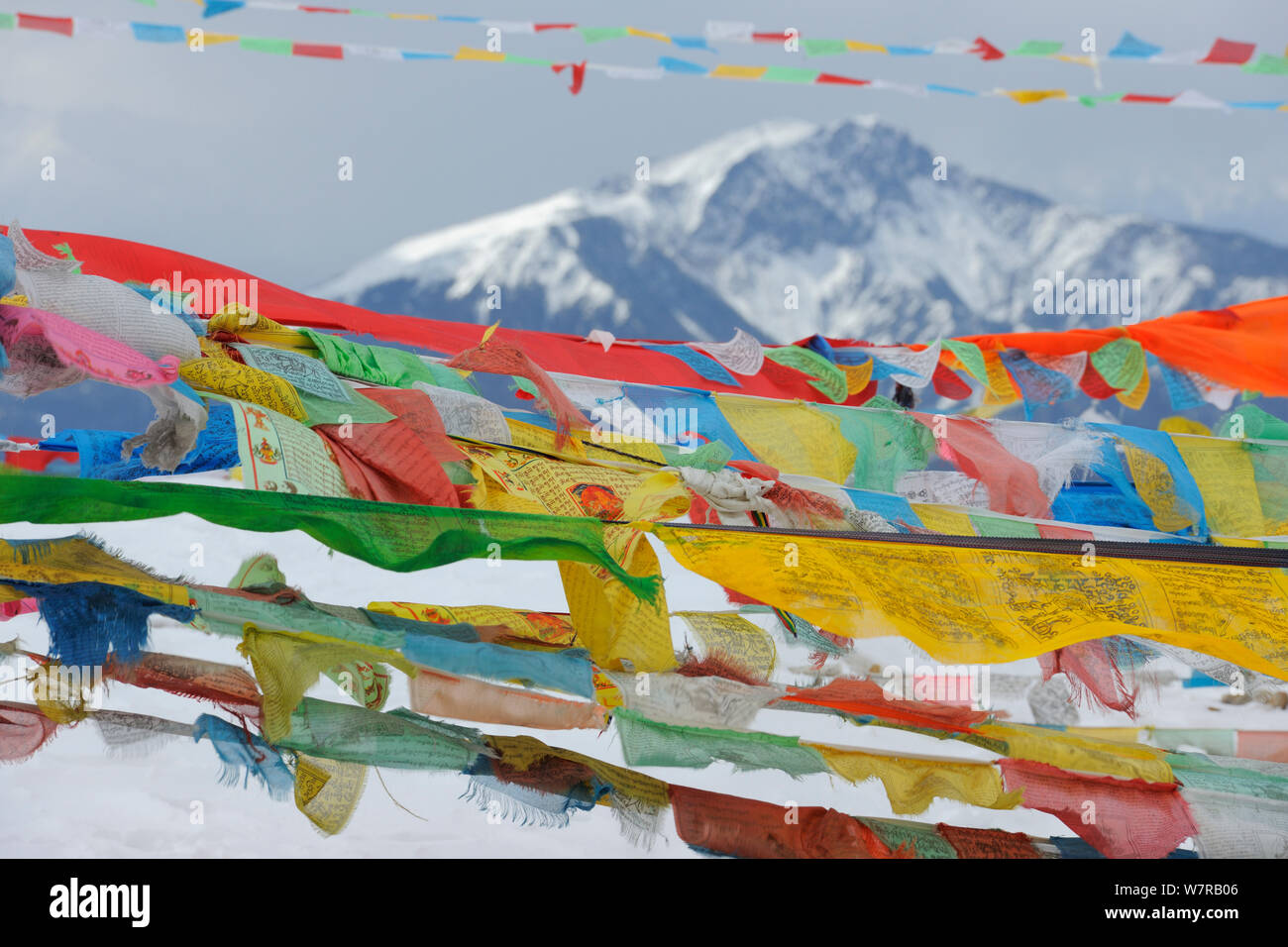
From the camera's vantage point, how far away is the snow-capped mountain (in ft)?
62.5

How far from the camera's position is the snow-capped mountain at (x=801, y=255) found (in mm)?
19062

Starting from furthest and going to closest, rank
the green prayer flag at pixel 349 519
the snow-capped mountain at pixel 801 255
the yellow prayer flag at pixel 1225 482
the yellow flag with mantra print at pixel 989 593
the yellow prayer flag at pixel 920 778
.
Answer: the snow-capped mountain at pixel 801 255 < the yellow prayer flag at pixel 1225 482 < the yellow prayer flag at pixel 920 778 < the yellow flag with mantra print at pixel 989 593 < the green prayer flag at pixel 349 519

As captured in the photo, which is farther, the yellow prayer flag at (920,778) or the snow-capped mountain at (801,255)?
the snow-capped mountain at (801,255)

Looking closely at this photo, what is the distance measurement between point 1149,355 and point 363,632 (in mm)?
2744

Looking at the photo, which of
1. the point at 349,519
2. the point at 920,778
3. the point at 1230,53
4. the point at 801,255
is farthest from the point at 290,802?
the point at 801,255

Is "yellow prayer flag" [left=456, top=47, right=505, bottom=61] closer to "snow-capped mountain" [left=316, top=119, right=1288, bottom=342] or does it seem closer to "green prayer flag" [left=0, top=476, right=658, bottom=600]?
"green prayer flag" [left=0, top=476, right=658, bottom=600]

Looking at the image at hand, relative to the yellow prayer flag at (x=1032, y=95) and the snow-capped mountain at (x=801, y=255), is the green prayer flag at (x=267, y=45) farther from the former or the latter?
the snow-capped mountain at (x=801, y=255)

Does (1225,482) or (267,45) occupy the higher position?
(267,45)

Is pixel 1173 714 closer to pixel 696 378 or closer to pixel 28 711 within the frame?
pixel 696 378

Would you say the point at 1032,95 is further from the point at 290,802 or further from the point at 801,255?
the point at 801,255

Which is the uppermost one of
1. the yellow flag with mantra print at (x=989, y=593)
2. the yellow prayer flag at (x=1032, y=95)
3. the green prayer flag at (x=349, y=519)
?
the yellow prayer flag at (x=1032, y=95)

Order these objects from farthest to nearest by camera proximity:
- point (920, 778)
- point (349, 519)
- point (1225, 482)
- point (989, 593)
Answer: point (1225, 482)
point (920, 778)
point (989, 593)
point (349, 519)

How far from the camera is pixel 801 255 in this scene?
76.7ft

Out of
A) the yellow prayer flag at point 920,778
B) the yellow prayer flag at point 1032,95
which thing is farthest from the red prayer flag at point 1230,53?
the yellow prayer flag at point 920,778
